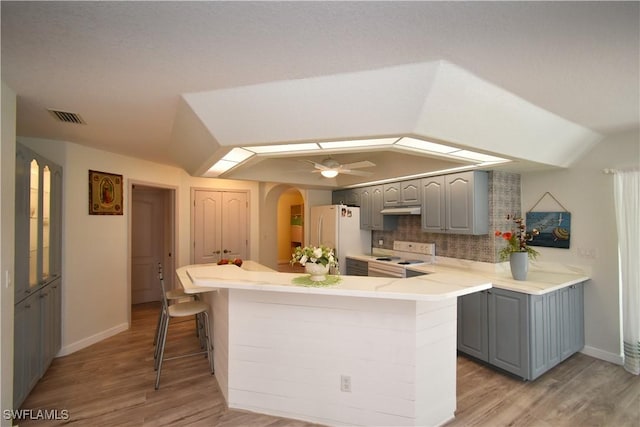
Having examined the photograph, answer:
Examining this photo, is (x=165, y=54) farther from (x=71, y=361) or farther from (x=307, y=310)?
(x=71, y=361)

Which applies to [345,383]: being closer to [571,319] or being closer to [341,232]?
[571,319]

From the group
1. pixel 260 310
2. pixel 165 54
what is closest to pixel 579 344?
pixel 260 310

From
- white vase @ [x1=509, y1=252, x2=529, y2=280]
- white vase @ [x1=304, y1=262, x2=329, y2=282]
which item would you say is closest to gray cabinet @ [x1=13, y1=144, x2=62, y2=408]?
white vase @ [x1=304, y1=262, x2=329, y2=282]

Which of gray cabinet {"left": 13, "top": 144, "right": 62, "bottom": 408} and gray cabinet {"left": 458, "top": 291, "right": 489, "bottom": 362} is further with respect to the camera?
gray cabinet {"left": 458, "top": 291, "right": 489, "bottom": 362}

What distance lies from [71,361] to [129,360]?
61 cm

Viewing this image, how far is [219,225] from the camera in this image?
5441mm

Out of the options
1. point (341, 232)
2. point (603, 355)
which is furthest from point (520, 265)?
point (341, 232)

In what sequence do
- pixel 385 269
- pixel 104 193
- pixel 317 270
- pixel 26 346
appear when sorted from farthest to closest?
pixel 385 269 → pixel 104 193 → pixel 26 346 → pixel 317 270

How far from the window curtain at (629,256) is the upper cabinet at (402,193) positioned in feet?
6.73

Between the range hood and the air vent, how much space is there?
12.5 ft

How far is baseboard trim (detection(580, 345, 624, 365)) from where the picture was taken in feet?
10.3

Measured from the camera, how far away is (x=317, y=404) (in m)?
2.27

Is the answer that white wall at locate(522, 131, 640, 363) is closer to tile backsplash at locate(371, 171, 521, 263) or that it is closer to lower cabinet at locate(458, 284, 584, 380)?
lower cabinet at locate(458, 284, 584, 380)

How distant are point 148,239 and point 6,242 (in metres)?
3.88
